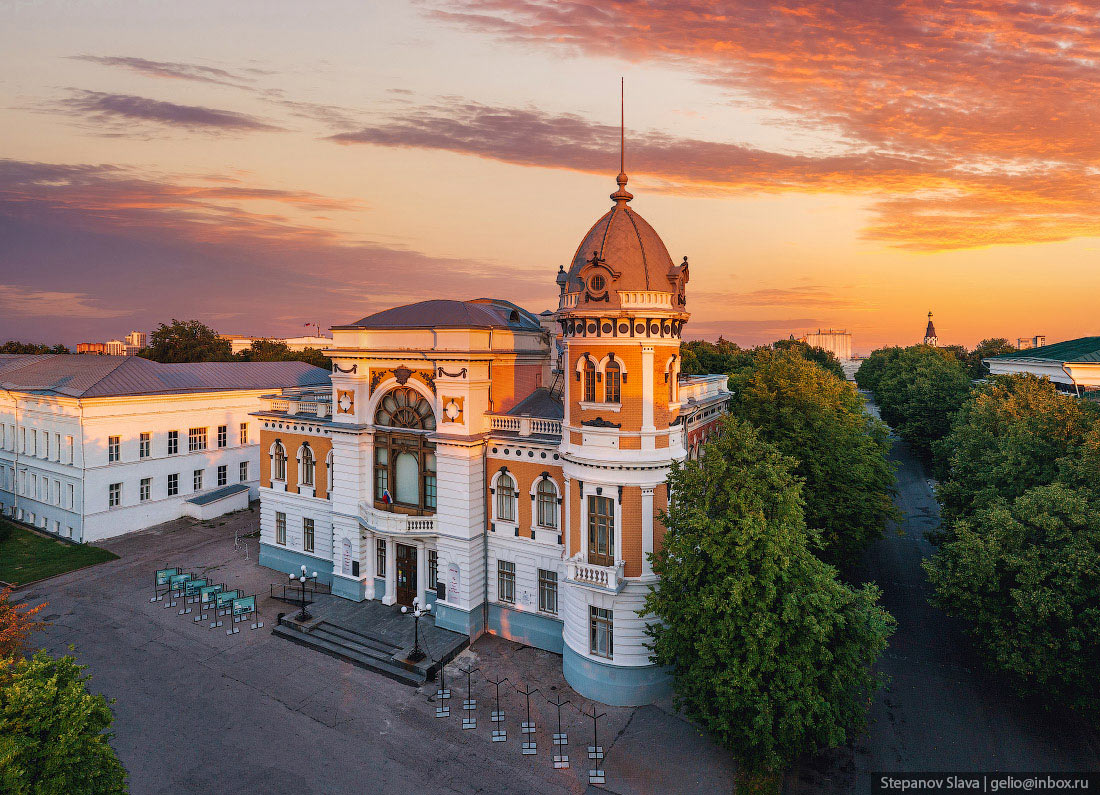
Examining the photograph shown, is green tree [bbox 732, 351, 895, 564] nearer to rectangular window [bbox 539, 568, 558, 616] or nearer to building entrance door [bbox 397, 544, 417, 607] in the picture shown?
rectangular window [bbox 539, 568, 558, 616]

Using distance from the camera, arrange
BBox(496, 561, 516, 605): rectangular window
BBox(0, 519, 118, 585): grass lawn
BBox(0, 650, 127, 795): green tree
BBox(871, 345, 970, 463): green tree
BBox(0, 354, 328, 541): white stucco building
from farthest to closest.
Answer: BBox(871, 345, 970, 463): green tree
BBox(0, 354, 328, 541): white stucco building
BBox(0, 519, 118, 585): grass lawn
BBox(496, 561, 516, 605): rectangular window
BBox(0, 650, 127, 795): green tree

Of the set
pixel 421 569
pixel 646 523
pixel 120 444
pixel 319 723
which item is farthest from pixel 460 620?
pixel 120 444

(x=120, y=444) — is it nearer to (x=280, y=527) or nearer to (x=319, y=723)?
(x=280, y=527)

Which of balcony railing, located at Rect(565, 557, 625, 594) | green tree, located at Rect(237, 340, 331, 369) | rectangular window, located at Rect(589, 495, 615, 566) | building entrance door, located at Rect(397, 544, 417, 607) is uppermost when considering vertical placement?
green tree, located at Rect(237, 340, 331, 369)

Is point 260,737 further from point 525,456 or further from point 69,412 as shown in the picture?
point 69,412

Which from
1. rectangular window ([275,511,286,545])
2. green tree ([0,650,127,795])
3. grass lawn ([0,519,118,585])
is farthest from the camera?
grass lawn ([0,519,118,585])

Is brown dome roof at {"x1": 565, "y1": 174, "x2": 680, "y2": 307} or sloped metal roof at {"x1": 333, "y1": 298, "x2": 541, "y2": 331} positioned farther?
sloped metal roof at {"x1": 333, "y1": 298, "x2": 541, "y2": 331}

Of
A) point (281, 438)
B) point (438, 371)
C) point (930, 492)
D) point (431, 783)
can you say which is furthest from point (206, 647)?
point (930, 492)

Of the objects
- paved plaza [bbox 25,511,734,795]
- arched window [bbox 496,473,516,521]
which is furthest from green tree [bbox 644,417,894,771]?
arched window [bbox 496,473,516,521]
